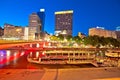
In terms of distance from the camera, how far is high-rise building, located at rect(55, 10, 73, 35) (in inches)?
7219

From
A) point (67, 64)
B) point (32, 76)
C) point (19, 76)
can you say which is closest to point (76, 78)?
point (32, 76)

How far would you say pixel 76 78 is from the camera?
6.33m

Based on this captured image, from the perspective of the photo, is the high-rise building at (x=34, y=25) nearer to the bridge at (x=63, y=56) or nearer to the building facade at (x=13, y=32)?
the building facade at (x=13, y=32)

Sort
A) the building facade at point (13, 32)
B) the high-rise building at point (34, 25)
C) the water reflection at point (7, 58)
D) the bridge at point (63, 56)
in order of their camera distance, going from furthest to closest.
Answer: the high-rise building at point (34, 25) → the building facade at point (13, 32) → the bridge at point (63, 56) → the water reflection at point (7, 58)

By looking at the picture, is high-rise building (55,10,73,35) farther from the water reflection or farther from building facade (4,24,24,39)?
the water reflection

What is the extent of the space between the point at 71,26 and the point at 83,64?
5906 inches

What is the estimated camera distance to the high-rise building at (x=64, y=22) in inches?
7219

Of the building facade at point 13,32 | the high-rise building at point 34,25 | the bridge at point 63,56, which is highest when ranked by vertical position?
the high-rise building at point 34,25

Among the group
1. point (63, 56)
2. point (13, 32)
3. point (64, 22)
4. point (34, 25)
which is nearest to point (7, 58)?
point (63, 56)

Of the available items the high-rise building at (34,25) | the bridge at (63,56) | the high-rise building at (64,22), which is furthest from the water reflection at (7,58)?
the high-rise building at (64,22)

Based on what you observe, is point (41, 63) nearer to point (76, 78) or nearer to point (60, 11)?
point (76, 78)

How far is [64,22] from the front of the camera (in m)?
187

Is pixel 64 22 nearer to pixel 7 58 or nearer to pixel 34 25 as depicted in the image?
pixel 34 25

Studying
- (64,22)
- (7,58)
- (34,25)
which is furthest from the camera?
(64,22)
